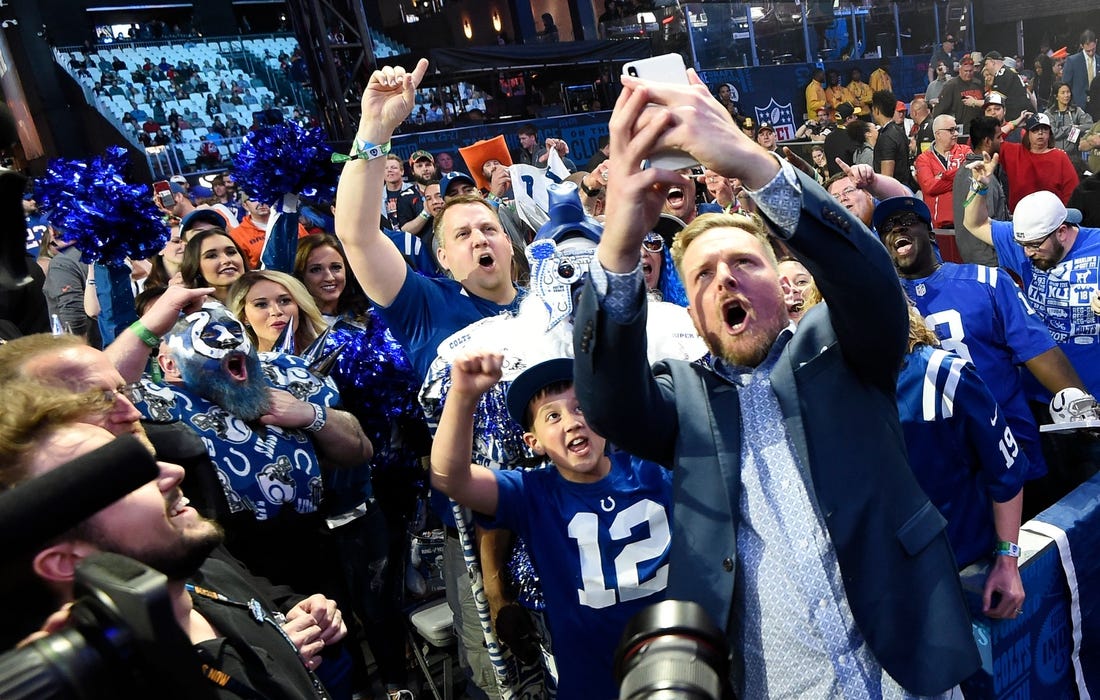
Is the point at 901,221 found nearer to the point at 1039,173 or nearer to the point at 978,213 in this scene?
the point at 978,213

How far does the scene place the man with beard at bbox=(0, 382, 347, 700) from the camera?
124cm

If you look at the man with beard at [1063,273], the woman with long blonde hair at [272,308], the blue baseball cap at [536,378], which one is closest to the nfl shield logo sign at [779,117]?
the man with beard at [1063,273]

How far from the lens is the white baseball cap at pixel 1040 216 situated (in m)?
3.89

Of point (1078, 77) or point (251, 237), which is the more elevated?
point (251, 237)

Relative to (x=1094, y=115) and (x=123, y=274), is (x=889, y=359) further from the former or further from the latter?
(x=1094, y=115)

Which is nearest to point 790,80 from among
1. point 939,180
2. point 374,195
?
point 939,180

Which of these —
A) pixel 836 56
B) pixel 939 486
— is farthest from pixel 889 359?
pixel 836 56

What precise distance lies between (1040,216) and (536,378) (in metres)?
2.81

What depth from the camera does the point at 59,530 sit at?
0.76 m

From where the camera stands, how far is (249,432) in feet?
8.38

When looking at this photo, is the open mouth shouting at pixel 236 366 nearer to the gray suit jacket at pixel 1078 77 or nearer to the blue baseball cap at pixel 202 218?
the blue baseball cap at pixel 202 218

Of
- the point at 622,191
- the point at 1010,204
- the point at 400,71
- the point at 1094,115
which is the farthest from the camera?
the point at 1094,115

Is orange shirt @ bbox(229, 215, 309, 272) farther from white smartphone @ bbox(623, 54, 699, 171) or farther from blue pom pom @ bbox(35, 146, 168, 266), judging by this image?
white smartphone @ bbox(623, 54, 699, 171)

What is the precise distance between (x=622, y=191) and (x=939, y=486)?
1.48 metres
